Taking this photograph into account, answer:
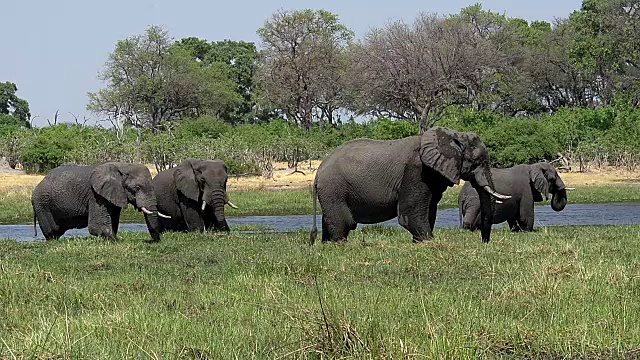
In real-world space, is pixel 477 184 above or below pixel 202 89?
below

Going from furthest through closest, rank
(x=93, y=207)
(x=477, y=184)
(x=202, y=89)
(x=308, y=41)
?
(x=202, y=89), (x=308, y=41), (x=93, y=207), (x=477, y=184)

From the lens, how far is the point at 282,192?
107 feet

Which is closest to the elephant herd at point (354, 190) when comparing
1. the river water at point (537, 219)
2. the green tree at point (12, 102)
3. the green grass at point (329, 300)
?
the green grass at point (329, 300)

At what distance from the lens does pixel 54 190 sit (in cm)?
1738

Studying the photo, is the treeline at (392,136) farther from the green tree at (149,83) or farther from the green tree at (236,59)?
the green tree at (236,59)

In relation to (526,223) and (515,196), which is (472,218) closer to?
(515,196)

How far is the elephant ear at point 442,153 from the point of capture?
13.9 m

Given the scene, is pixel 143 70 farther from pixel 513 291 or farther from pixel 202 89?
pixel 513 291

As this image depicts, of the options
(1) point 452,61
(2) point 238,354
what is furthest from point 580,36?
(2) point 238,354

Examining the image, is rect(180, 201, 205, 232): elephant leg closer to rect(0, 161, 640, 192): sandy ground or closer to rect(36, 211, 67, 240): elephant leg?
rect(36, 211, 67, 240): elephant leg

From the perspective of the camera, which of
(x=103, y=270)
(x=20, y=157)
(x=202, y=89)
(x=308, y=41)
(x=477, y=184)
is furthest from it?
(x=202, y=89)

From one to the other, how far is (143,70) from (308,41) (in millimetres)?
12845

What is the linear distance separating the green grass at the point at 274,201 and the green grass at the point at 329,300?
1454 centimetres

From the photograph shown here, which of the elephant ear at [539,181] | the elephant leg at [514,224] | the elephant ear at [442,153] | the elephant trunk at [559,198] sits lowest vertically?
the elephant leg at [514,224]
